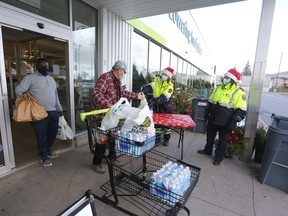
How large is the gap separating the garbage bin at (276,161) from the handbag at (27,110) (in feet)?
11.5

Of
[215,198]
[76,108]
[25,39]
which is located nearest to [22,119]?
[76,108]

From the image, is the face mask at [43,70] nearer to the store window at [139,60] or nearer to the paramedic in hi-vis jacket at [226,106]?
the paramedic in hi-vis jacket at [226,106]

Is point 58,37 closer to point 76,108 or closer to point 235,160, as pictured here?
point 76,108

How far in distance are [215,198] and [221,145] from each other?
1.13 metres

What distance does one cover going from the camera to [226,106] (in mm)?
2988

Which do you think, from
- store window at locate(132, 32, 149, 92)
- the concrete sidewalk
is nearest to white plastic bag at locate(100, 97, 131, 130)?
the concrete sidewalk

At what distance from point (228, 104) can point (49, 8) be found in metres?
3.55

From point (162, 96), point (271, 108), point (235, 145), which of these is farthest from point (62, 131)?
point (271, 108)

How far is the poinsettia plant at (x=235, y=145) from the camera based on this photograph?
11.3 ft

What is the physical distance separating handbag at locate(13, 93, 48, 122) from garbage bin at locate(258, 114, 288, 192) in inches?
138

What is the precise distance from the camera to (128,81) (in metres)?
5.28

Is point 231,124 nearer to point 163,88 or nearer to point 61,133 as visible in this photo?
point 163,88

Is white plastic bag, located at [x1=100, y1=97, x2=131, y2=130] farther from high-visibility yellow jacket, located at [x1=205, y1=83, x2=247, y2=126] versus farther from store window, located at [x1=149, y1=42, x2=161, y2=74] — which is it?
store window, located at [x1=149, y1=42, x2=161, y2=74]

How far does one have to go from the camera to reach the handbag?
2.43 metres
